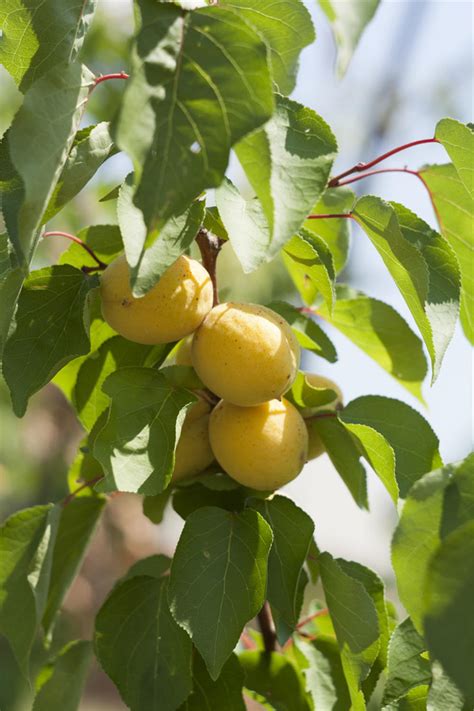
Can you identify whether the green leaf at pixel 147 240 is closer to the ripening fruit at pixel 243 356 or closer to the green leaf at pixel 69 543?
the ripening fruit at pixel 243 356

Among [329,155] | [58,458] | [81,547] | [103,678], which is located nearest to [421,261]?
[329,155]

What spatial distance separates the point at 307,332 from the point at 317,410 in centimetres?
9

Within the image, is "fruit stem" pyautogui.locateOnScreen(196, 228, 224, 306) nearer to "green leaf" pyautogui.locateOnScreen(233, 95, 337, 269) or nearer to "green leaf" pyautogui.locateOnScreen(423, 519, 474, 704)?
"green leaf" pyautogui.locateOnScreen(233, 95, 337, 269)

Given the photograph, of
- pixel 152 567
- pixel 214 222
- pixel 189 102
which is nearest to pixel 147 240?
pixel 189 102

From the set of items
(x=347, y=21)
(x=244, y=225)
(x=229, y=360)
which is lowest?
(x=229, y=360)

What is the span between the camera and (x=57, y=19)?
0.56 m

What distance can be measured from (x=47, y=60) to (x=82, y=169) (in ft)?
0.28

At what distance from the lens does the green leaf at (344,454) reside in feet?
2.14

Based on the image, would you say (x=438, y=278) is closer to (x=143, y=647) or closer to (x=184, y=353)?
(x=184, y=353)

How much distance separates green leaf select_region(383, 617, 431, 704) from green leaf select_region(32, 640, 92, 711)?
30 cm

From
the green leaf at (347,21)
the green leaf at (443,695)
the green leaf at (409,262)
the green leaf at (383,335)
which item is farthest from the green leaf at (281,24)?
the green leaf at (443,695)

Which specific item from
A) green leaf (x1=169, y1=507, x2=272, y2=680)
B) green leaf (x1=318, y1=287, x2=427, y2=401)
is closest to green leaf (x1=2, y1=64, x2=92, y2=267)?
green leaf (x1=169, y1=507, x2=272, y2=680)

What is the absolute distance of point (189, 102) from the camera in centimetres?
42

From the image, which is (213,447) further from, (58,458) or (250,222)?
(58,458)
